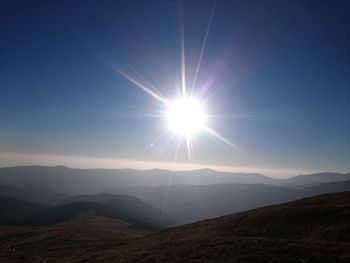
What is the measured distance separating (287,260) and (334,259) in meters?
2.93

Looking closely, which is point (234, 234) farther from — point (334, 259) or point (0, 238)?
point (0, 238)

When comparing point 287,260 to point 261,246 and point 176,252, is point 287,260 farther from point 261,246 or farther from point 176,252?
point 176,252

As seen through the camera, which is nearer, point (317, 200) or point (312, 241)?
point (312, 241)

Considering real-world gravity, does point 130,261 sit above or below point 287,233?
below

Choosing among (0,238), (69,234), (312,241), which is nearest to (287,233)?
(312,241)

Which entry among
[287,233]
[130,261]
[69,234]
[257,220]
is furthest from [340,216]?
[69,234]

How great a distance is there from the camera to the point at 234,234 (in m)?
34.2

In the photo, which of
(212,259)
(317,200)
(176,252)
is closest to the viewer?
(212,259)

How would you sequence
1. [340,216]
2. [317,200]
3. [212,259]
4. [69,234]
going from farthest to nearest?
[69,234], [317,200], [340,216], [212,259]

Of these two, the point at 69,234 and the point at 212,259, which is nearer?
the point at 212,259

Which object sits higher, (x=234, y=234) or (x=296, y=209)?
(x=296, y=209)

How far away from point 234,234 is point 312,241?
30.7 feet

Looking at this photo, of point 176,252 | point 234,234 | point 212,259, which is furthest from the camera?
point 234,234

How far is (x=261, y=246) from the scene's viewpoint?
26234mm
